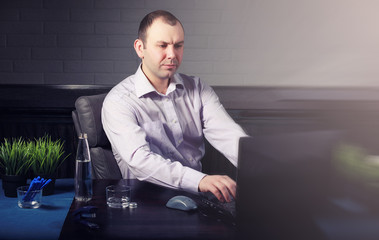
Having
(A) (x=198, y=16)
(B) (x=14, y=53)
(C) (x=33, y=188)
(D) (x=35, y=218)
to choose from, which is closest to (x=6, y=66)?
(B) (x=14, y=53)

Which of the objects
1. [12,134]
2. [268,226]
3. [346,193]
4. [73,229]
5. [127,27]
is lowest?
[12,134]

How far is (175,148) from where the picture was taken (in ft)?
5.89

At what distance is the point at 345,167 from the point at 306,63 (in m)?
2.48

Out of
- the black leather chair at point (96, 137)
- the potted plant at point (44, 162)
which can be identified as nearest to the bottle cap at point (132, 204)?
the potted plant at point (44, 162)

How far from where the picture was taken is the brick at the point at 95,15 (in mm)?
2742

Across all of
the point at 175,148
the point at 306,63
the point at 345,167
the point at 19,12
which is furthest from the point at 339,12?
the point at 345,167

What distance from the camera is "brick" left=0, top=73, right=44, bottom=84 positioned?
2783 millimetres

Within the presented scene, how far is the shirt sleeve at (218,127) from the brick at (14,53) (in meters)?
1.42

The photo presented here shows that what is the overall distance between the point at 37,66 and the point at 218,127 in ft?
4.99

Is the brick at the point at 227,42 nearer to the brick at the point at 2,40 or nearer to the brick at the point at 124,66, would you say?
the brick at the point at 124,66

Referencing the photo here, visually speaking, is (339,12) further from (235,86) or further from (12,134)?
(12,134)

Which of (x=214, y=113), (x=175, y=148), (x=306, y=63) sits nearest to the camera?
(x=175, y=148)

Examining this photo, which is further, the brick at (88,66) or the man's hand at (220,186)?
the brick at (88,66)

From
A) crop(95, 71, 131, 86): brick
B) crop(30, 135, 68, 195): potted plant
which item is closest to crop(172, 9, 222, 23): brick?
crop(95, 71, 131, 86): brick
